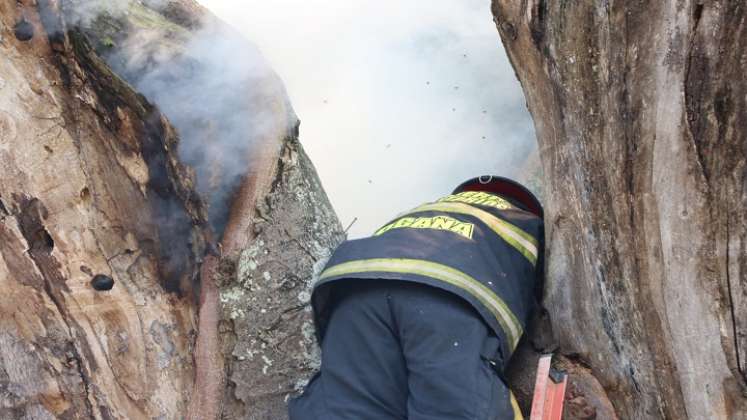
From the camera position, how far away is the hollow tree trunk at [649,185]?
4.27ft

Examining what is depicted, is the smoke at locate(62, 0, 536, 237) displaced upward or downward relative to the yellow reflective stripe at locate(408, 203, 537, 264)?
downward

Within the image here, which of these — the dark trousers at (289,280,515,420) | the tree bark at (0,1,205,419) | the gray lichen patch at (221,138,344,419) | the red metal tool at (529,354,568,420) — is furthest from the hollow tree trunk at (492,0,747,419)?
the tree bark at (0,1,205,419)

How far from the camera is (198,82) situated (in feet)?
6.05

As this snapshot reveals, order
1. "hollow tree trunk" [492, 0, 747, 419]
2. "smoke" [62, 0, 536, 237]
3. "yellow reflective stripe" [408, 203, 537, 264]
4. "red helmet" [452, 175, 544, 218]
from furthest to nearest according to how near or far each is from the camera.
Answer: "smoke" [62, 0, 536, 237] < "red helmet" [452, 175, 544, 218] < "yellow reflective stripe" [408, 203, 537, 264] < "hollow tree trunk" [492, 0, 747, 419]

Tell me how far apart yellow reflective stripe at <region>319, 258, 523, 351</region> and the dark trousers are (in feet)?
0.12

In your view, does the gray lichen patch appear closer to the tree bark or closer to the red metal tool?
the tree bark

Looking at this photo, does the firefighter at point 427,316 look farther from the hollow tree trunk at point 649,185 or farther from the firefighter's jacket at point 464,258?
the hollow tree trunk at point 649,185

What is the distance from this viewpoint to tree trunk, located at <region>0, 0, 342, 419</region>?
1.75m

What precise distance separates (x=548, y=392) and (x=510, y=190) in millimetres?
603

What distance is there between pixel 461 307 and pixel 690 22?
721mm

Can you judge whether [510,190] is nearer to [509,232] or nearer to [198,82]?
[509,232]

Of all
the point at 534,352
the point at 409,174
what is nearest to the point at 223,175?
the point at 534,352

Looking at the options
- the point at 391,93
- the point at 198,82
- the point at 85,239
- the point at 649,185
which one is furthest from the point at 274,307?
the point at 391,93

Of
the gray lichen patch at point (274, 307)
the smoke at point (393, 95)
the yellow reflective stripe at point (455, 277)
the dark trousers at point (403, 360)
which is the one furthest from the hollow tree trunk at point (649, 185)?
the smoke at point (393, 95)
